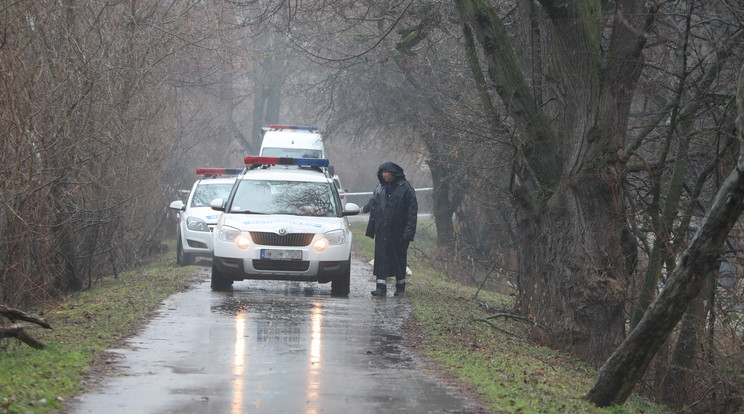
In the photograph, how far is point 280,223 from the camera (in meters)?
13.8

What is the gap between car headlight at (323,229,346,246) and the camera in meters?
13.7

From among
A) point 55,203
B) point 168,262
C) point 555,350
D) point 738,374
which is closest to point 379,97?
point 168,262

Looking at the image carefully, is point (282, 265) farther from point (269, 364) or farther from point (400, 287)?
point (269, 364)

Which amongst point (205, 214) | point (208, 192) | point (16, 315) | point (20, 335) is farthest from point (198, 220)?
point (20, 335)

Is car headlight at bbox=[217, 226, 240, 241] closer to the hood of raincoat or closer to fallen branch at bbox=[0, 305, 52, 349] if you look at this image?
the hood of raincoat

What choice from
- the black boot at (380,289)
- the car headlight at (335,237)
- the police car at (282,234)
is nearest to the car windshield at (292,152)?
the police car at (282,234)

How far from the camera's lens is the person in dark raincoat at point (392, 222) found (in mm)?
14398

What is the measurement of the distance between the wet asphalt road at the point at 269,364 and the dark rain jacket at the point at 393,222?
135 cm

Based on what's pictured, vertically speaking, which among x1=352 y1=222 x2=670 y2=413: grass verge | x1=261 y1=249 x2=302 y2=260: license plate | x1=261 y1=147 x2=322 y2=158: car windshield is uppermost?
x1=261 y1=147 x2=322 y2=158: car windshield

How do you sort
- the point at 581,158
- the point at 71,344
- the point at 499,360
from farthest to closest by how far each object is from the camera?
the point at 581,158, the point at 499,360, the point at 71,344

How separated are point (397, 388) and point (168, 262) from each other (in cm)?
1524

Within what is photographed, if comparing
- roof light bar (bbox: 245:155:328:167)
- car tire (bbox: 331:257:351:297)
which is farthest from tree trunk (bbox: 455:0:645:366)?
roof light bar (bbox: 245:155:328:167)

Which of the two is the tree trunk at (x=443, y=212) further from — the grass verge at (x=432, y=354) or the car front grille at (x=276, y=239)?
the car front grille at (x=276, y=239)

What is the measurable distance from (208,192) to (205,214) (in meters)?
1.36
